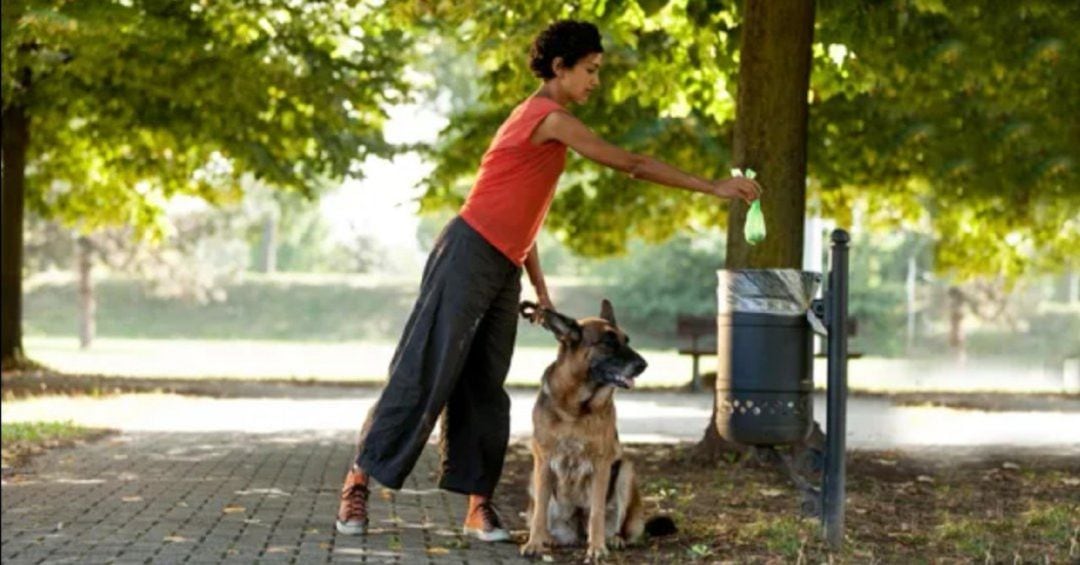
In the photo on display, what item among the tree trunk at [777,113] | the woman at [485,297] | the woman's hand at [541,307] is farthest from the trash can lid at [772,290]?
the tree trunk at [777,113]

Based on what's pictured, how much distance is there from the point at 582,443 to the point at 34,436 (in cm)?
Result: 872

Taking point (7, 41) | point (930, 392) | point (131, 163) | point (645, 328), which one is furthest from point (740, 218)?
point (645, 328)

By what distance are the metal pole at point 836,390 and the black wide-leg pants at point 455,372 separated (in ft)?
4.77

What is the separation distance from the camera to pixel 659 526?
9398mm

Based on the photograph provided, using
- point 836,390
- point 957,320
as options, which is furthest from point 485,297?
point 957,320

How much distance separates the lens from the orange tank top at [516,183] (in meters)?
8.91

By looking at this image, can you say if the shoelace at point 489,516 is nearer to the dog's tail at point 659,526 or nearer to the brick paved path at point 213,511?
the brick paved path at point 213,511

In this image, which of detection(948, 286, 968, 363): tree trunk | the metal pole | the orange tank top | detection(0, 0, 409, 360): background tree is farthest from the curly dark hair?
detection(948, 286, 968, 363): tree trunk

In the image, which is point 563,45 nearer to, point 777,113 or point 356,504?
point 356,504

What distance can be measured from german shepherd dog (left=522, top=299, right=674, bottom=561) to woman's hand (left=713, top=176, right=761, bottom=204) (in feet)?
2.48

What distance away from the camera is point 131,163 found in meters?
31.1

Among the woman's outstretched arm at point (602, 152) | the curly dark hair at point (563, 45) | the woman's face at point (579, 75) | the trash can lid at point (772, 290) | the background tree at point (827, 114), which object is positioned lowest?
the trash can lid at point (772, 290)

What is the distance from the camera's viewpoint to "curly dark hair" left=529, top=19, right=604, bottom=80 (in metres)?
8.95

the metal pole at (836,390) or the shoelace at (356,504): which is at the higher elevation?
the metal pole at (836,390)
